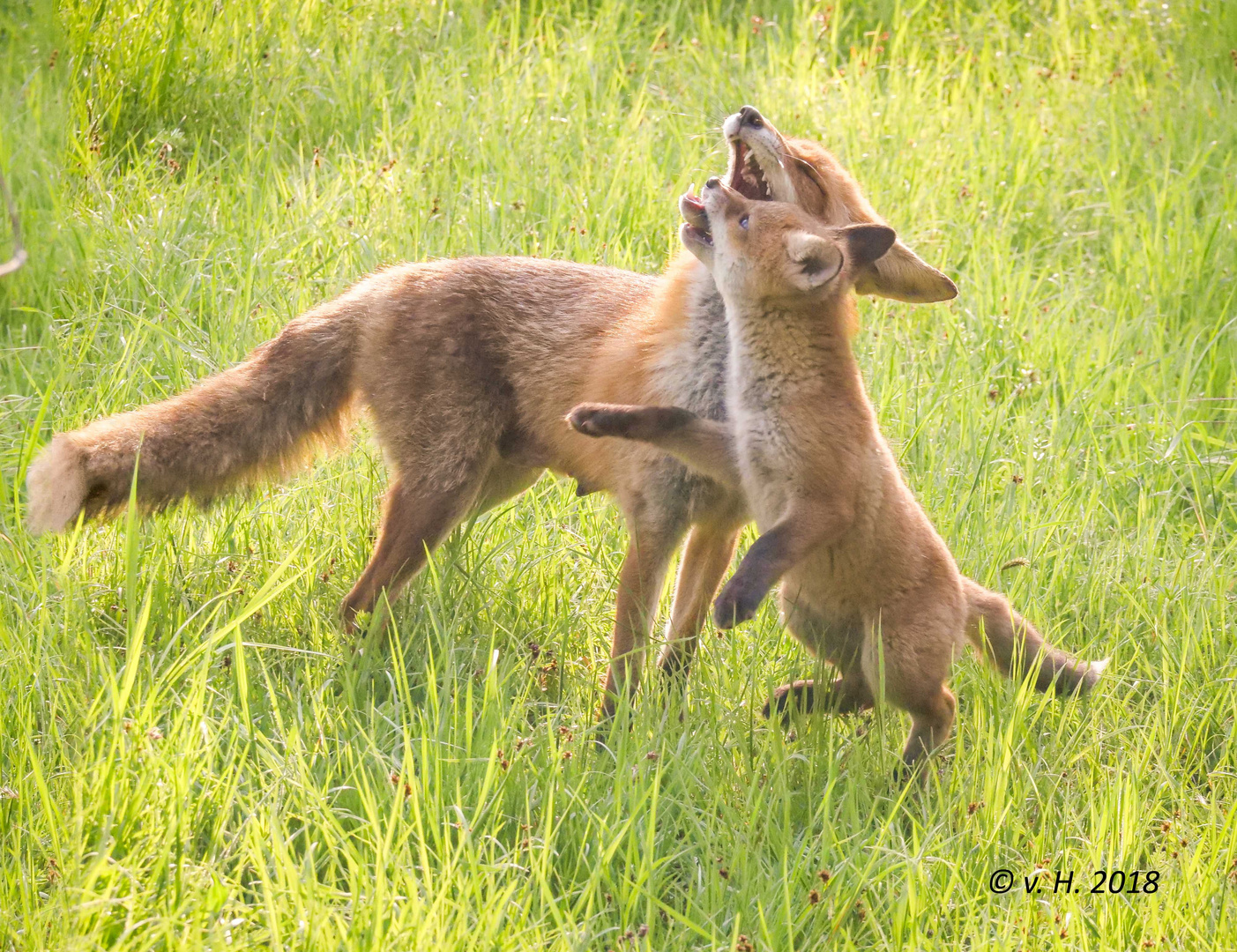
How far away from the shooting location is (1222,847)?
3.32 meters

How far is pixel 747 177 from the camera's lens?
14.0 feet

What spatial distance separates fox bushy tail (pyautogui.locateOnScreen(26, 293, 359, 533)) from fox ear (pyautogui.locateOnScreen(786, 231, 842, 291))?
1728 mm

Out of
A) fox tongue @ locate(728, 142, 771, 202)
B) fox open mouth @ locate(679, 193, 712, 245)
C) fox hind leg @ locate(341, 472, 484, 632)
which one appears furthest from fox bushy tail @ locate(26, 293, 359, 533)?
fox tongue @ locate(728, 142, 771, 202)

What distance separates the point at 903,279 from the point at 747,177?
2.07 feet

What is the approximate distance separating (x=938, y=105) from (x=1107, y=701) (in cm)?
490

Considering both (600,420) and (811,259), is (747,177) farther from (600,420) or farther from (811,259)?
(600,420)

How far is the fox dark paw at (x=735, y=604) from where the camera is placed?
3432 millimetres

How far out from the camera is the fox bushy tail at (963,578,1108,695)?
13.1ft

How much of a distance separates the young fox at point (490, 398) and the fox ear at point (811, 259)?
0.39 m

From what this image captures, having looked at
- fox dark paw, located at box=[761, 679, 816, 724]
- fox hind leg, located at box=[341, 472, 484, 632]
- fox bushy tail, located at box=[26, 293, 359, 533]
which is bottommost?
fox dark paw, located at box=[761, 679, 816, 724]

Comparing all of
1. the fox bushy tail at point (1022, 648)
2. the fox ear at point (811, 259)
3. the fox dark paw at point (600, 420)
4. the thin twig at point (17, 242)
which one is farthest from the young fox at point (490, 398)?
the thin twig at point (17, 242)

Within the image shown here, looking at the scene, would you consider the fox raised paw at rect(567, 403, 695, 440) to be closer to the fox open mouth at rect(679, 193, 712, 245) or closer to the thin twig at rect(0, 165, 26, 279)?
the fox open mouth at rect(679, 193, 712, 245)

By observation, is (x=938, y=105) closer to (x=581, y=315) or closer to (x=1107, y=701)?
(x=581, y=315)

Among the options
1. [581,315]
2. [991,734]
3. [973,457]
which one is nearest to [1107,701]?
[991,734]
